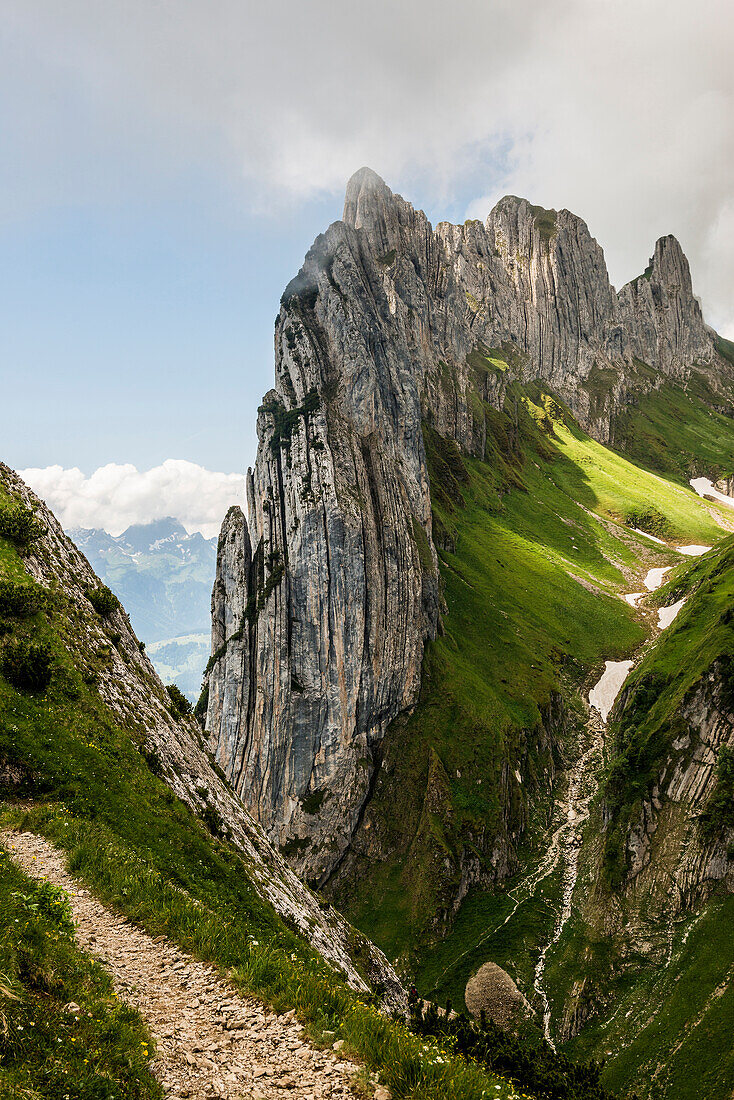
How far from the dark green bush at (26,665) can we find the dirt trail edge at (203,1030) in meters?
11.8

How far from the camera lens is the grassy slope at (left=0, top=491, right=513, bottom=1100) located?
9.85 m

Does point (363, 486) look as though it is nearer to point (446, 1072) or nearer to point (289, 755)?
point (289, 755)

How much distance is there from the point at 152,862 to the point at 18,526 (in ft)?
64.5

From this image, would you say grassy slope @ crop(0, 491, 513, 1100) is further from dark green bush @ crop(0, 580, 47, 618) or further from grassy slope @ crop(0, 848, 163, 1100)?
dark green bush @ crop(0, 580, 47, 618)

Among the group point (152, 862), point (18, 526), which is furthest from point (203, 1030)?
point (18, 526)

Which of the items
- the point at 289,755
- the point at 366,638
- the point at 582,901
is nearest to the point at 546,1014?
the point at 582,901

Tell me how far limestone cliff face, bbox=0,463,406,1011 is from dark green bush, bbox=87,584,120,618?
0.47 m

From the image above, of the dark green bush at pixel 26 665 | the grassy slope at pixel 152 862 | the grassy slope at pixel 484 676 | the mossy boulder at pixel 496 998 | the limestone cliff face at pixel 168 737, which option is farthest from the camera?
the grassy slope at pixel 484 676

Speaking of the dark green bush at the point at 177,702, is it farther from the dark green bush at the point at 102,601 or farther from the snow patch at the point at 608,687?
the snow patch at the point at 608,687

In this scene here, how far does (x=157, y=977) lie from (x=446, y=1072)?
6639mm

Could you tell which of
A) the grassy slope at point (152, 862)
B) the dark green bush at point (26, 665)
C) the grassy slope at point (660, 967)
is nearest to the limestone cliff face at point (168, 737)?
the grassy slope at point (152, 862)

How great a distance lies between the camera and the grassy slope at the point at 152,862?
9.85m

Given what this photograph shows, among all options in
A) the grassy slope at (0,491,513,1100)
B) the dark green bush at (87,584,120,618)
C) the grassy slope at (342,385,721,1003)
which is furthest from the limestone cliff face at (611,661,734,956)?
the dark green bush at (87,584,120,618)

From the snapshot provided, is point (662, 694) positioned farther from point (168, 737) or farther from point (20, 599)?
point (20, 599)
